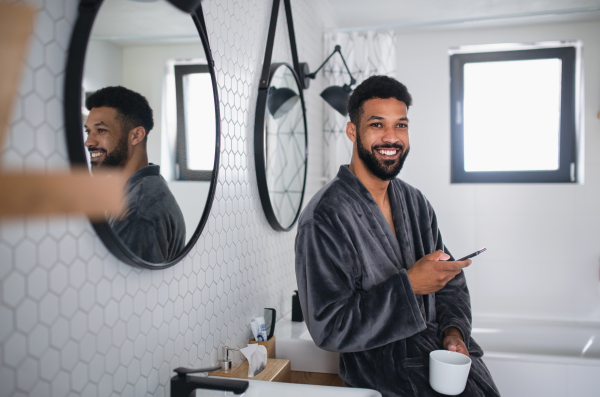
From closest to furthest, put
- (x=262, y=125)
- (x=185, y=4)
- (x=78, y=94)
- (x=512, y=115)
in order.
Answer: (x=185, y=4), (x=78, y=94), (x=262, y=125), (x=512, y=115)

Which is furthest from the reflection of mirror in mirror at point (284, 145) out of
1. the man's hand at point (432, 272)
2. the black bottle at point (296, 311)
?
the man's hand at point (432, 272)

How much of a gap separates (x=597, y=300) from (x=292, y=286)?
2057 millimetres

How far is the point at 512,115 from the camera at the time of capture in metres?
2.99

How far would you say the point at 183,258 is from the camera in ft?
3.49

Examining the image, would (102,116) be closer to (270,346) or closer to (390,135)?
(390,135)

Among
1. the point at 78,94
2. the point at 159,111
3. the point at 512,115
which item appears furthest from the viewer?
the point at 512,115

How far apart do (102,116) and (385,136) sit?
92cm

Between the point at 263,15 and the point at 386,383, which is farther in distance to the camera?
the point at 263,15

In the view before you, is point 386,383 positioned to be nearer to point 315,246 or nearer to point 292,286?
point 315,246

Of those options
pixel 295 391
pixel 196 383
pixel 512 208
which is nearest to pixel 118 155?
pixel 196 383

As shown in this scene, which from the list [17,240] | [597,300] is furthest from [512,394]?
[17,240]

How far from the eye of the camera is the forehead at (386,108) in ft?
4.68

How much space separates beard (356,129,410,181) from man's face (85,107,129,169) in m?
0.85

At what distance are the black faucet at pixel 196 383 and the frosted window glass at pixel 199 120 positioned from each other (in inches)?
18.2
